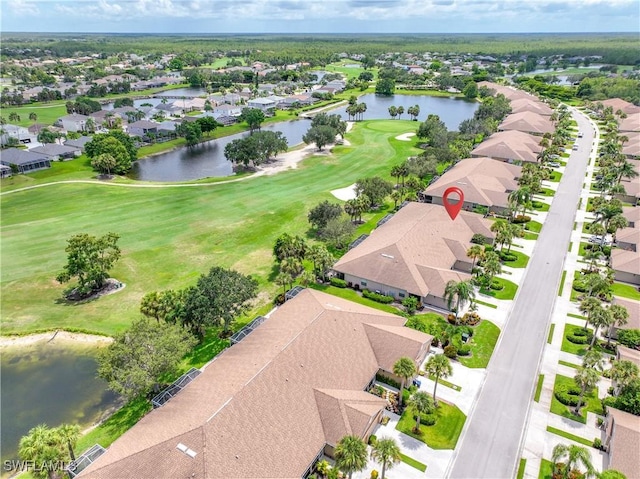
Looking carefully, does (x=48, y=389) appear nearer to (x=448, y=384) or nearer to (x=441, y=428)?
(x=441, y=428)

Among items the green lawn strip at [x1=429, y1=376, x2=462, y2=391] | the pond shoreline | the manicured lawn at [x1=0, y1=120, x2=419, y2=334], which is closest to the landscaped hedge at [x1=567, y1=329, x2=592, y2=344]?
the green lawn strip at [x1=429, y1=376, x2=462, y2=391]

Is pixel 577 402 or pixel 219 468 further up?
pixel 219 468

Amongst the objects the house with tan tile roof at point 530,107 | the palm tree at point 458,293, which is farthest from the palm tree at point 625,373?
the house with tan tile roof at point 530,107

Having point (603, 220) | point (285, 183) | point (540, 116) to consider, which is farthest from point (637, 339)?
point (540, 116)

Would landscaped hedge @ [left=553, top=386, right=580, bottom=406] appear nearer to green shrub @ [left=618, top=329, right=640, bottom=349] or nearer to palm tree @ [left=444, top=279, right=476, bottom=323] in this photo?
green shrub @ [left=618, top=329, right=640, bottom=349]

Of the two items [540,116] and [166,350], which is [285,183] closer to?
[166,350]
